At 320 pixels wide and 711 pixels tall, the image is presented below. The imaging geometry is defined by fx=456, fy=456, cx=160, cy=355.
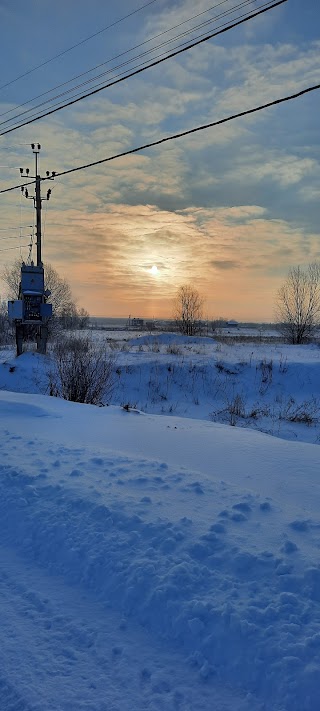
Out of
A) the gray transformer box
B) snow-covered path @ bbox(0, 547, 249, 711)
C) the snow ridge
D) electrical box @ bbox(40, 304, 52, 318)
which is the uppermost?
the gray transformer box

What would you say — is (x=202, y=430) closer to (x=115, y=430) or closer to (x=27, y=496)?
(x=115, y=430)

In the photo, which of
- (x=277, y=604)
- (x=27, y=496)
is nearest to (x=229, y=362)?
(x=27, y=496)

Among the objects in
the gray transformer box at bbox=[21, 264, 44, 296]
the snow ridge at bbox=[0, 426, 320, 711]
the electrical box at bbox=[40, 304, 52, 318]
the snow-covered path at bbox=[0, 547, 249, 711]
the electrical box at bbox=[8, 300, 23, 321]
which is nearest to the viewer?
the snow-covered path at bbox=[0, 547, 249, 711]

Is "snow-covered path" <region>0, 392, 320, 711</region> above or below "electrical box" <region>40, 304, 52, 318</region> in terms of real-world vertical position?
below

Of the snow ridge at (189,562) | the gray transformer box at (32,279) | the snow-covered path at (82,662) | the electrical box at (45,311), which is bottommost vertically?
the snow-covered path at (82,662)

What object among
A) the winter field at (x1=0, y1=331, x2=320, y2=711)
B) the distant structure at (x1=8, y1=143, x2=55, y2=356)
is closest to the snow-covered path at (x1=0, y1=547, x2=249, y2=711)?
the winter field at (x1=0, y1=331, x2=320, y2=711)

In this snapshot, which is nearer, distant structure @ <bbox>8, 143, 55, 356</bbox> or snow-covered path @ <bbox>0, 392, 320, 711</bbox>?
snow-covered path @ <bbox>0, 392, 320, 711</bbox>

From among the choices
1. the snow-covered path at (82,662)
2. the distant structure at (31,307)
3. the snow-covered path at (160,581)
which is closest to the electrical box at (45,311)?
the distant structure at (31,307)

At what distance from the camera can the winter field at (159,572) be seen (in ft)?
6.96

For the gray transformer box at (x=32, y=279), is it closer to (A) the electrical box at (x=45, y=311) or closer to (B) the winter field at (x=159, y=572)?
(A) the electrical box at (x=45, y=311)

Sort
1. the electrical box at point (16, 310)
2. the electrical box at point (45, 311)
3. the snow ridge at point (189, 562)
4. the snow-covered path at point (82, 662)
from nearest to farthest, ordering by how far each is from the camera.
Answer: the snow-covered path at point (82, 662)
the snow ridge at point (189, 562)
the electrical box at point (16, 310)
the electrical box at point (45, 311)

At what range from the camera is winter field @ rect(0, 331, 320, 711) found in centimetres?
212

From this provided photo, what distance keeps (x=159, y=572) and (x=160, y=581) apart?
0.08 m

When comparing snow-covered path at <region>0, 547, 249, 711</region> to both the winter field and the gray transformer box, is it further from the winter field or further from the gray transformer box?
the gray transformer box
